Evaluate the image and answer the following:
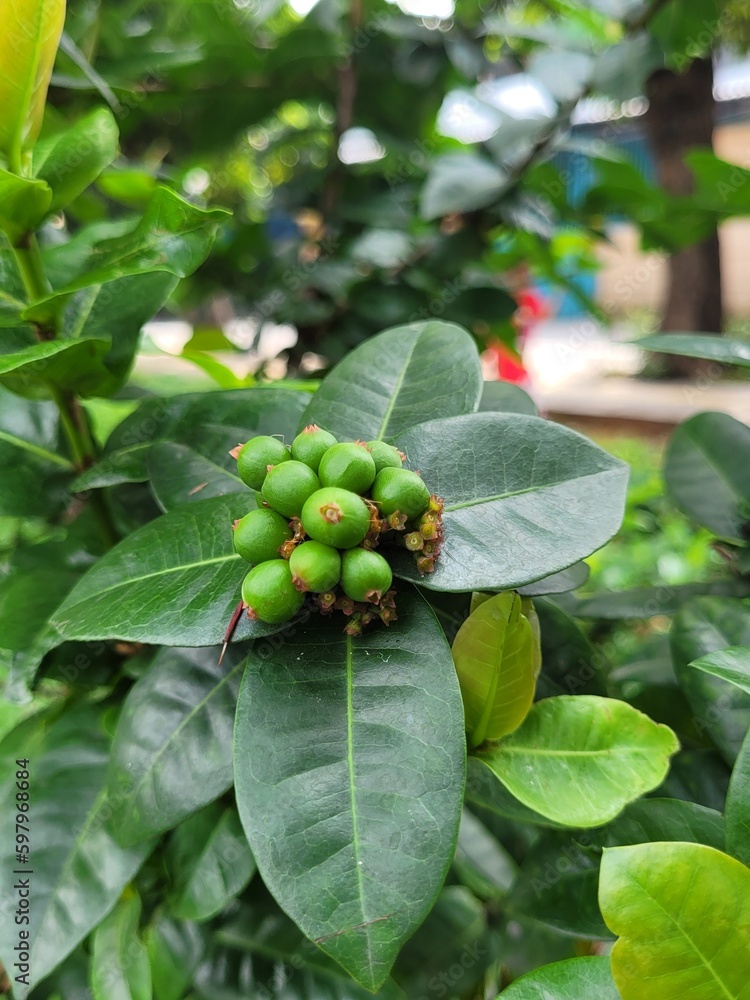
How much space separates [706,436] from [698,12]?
746mm

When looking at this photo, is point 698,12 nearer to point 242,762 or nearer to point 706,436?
point 706,436

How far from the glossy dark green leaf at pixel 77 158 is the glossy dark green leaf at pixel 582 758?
21.0 inches

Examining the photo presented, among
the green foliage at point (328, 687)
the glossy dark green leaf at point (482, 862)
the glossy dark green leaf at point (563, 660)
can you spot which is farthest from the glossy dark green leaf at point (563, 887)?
the glossy dark green leaf at point (482, 862)

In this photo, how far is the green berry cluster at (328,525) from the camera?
415mm

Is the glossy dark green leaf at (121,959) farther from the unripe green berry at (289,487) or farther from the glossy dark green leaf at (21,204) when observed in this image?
Result: the glossy dark green leaf at (21,204)

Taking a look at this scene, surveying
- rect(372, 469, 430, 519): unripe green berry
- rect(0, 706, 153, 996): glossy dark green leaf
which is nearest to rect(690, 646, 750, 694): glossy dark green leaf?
rect(372, 469, 430, 519): unripe green berry

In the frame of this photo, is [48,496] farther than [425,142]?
No

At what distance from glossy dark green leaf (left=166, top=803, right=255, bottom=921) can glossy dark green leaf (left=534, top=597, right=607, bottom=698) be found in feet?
0.95

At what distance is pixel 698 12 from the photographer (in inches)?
44.2

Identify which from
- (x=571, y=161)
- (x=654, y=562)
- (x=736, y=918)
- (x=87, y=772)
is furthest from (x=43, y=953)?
(x=654, y=562)

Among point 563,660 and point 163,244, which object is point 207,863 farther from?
point 163,244

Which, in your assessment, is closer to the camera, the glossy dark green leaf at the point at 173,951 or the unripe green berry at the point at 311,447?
the unripe green berry at the point at 311,447

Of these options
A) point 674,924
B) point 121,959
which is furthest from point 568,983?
point 121,959

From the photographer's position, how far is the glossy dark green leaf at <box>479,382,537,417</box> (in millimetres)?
620
